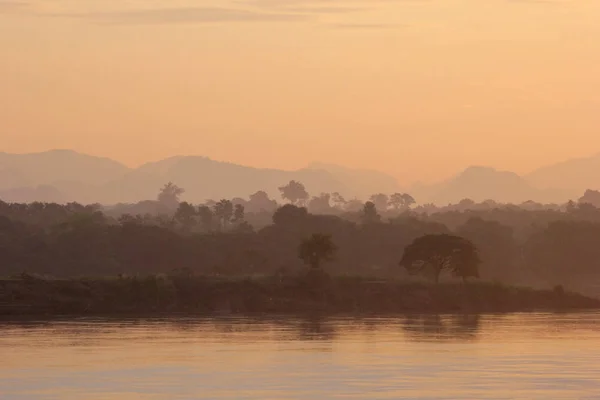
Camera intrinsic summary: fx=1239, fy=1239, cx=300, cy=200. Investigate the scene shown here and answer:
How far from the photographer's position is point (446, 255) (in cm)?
14725

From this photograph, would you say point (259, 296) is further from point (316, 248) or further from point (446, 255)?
point (446, 255)

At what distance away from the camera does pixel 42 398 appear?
49.2 metres

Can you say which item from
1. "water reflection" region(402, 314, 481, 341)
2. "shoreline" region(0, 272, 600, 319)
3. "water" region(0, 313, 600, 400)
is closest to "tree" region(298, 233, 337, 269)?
"shoreline" region(0, 272, 600, 319)

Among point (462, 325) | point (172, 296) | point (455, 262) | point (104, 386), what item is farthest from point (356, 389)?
point (455, 262)

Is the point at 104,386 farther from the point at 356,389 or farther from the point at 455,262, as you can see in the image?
the point at 455,262

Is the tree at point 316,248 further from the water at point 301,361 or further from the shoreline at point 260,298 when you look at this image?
the water at point 301,361

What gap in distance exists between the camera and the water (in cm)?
5175

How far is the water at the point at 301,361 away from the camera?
2037 inches

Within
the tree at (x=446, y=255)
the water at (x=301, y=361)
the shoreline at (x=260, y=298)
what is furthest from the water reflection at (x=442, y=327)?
the tree at (x=446, y=255)

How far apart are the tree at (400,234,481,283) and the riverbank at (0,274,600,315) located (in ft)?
7.79

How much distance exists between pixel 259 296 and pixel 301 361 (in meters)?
73.1

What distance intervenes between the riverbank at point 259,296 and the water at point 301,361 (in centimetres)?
2731

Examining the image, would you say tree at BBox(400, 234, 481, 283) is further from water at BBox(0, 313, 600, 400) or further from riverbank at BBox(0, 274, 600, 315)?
water at BBox(0, 313, 600, 400)

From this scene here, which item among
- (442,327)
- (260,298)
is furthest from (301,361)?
(260,298)
